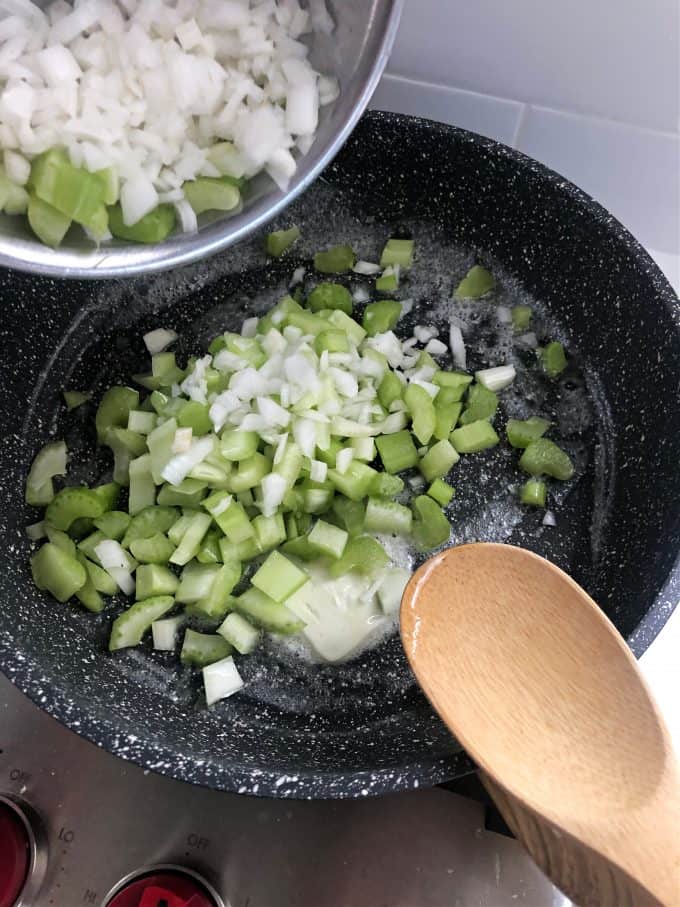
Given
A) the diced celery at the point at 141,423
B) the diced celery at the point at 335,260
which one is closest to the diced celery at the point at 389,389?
the diced celery at the point at 335,260

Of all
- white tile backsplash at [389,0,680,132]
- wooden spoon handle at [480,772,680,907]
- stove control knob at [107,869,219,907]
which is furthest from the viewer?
white tile backsplash at [389,0,680,132]

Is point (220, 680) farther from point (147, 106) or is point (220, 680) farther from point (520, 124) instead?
point (520, 124)

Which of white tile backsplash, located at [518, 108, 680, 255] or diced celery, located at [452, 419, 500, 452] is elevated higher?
white tile backsplash, located at [518, 108, 680, 255]

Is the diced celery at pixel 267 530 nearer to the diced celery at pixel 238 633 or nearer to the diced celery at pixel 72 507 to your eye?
the diced celery at pixel 238 633

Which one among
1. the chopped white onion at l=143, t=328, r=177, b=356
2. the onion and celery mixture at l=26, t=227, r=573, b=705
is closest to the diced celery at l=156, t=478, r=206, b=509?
the onion and celery mixture at l=26, t=227, r=573, b=705

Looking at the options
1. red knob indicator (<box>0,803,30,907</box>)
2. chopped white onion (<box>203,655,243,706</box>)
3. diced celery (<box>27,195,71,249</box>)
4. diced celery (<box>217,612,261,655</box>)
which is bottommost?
red knob indicator (<box>0,803,30,907</box>)

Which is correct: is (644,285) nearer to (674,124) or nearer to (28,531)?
(674,124)

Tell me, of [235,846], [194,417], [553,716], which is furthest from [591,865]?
[194,417]

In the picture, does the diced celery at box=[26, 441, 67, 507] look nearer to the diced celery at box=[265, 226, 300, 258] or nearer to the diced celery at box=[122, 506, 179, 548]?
the diced celery at box=[122, 506, 179, 548]
